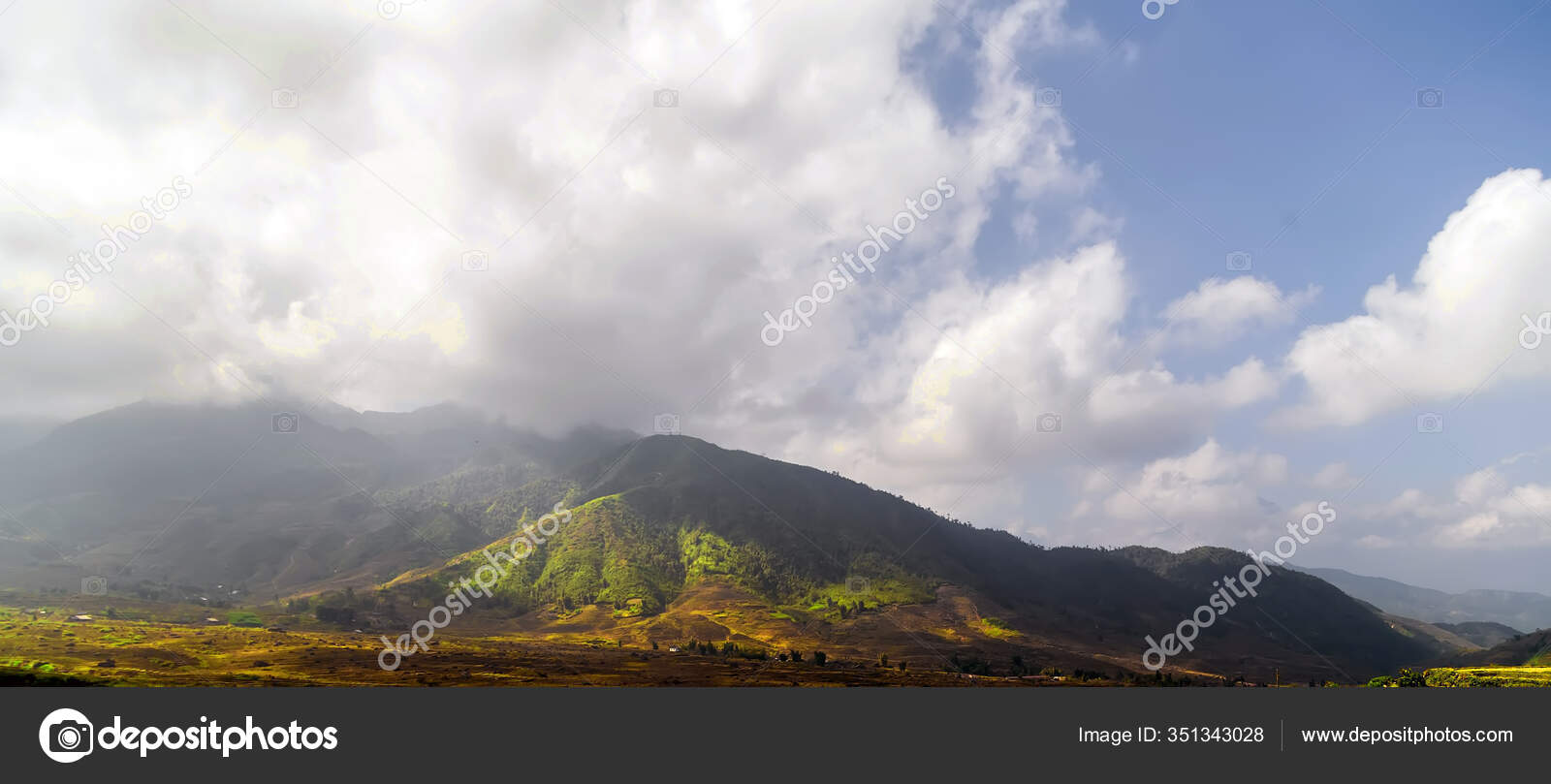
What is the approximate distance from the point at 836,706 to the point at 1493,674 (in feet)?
518

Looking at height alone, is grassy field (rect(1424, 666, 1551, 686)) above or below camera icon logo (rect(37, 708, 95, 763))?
below

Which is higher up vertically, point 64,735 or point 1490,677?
point 64,735

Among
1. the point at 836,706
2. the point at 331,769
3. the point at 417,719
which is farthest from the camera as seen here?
the point at 836,706

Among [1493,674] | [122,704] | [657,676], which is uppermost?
[122,704]

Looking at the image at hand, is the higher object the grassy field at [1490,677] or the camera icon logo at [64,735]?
the camera icon logo at [64,735]

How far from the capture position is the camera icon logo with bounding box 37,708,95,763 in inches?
1891

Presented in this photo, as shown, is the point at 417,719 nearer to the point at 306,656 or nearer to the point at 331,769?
the point at 331,769

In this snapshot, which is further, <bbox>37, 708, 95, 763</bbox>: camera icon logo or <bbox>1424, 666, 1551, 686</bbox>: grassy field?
<bbox>1424, 666, 1551, 686</bbox>: grassy field

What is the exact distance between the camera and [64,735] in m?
48.3

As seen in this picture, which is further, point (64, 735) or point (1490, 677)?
point (1490, 677)

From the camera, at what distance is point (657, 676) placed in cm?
19538

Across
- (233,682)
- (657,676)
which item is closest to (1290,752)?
(657,676)

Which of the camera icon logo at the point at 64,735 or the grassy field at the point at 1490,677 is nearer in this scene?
the camera icon logo at the point at 64,735

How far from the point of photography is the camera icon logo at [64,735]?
48.0 m
